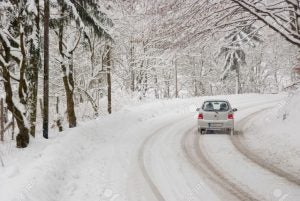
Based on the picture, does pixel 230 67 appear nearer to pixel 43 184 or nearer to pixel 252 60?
pixel 252 60

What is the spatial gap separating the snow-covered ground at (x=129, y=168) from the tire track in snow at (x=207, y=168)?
5 cm

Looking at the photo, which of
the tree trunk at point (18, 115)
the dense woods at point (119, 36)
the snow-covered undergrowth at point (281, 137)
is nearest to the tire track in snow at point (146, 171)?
the dense woods at point (119, 36)

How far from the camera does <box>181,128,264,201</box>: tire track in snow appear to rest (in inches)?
360

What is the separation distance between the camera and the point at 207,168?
12.0 meters

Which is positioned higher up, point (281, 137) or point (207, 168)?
point (281, 137)

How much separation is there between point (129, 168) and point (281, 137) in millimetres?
7661

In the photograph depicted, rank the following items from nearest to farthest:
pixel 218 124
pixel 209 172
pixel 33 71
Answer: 1. pixel 209 172
2. pixel 33 71
3. pixel 218 124

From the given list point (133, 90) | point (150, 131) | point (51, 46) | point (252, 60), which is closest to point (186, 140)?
point (150, 131)

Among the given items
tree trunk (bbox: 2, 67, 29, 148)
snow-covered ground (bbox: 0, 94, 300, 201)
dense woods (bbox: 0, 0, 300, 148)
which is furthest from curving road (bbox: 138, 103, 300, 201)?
tree trunk (bbox: 2, 67, 29, 148)

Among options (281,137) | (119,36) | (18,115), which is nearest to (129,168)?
(18,115)

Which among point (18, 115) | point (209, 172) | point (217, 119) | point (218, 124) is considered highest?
point (18, 115)

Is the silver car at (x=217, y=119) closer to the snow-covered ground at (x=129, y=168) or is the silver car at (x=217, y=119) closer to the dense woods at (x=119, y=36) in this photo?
the snow-covered ground at (x=129, y=168)

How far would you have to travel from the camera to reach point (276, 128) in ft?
61.0

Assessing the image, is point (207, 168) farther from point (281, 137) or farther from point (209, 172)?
point (281, 137)
